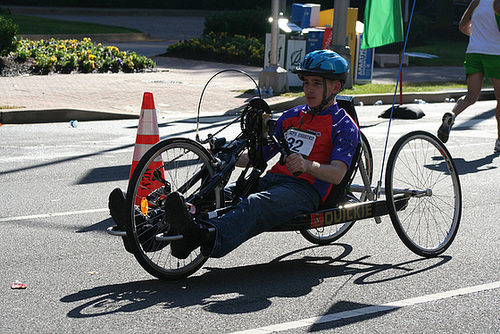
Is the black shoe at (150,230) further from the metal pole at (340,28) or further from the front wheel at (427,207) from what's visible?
the metal pole at (340,28)

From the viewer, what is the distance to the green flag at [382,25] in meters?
7.68

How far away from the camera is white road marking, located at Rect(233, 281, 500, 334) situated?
396cm

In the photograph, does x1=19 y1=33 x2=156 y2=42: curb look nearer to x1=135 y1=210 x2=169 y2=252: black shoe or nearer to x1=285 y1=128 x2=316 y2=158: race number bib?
x1=285 y1=128 x2=316 y2=158: race number bib

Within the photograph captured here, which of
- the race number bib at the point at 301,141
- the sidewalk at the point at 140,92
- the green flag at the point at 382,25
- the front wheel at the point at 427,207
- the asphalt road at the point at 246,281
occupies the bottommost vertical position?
the sidewalk at the point at 140,92

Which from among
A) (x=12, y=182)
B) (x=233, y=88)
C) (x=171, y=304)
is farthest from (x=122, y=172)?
(x=233, y=88)

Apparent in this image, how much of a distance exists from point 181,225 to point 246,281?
2.10ft

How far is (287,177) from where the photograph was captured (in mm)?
5004

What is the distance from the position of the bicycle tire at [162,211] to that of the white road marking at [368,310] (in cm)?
88

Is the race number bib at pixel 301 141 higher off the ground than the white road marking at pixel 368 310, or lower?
higher

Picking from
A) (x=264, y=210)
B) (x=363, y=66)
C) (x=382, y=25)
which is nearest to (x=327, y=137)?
(x=264, y=210)

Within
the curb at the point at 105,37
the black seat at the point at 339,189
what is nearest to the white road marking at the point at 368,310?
the black seat at the point at 339,189

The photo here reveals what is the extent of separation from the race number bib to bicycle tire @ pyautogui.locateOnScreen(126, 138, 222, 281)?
1.79ft

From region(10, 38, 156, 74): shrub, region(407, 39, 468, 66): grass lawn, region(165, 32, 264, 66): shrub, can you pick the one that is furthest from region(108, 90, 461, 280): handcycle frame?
region(407, 39, 468, 66): grass lawn

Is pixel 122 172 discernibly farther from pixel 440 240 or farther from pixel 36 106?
pixel 36 106
